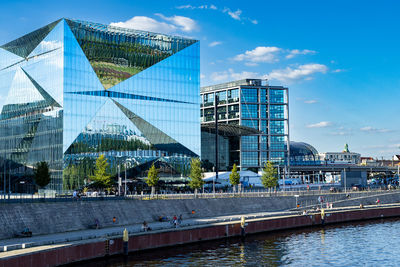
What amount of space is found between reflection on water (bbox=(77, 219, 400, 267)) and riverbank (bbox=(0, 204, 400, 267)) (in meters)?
0.90

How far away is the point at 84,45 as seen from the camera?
95.4 meters

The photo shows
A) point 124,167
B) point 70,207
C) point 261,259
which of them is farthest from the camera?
point 124,167

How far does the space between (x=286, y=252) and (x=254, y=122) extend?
383 feet

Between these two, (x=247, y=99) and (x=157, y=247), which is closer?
(x=157, y=247)

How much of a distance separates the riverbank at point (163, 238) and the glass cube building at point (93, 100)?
39006 mm

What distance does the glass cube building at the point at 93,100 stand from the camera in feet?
307

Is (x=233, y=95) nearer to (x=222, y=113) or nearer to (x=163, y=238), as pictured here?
(x=222, y=113)

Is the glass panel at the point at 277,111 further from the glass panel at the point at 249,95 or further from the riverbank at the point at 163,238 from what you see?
the riverbank at the point at 163,238

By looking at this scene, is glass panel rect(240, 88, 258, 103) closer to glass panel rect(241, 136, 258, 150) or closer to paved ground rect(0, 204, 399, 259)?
glass panel rect(241, 136, 258, 150)

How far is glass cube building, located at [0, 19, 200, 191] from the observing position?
9344 centimetres

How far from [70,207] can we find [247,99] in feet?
388

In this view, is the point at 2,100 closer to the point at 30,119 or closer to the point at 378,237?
the point at 30,119

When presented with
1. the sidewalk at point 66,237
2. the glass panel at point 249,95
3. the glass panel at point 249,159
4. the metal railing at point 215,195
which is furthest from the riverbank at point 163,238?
the glass panel at point 249,95

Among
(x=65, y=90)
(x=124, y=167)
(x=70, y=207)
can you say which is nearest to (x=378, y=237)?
(x=70, y=207)
